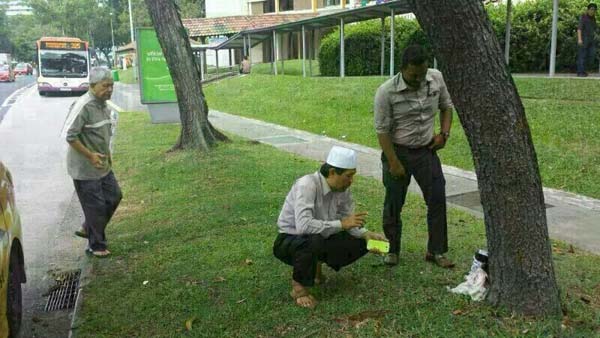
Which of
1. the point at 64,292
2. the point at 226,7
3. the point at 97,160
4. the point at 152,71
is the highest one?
the point at 226,7

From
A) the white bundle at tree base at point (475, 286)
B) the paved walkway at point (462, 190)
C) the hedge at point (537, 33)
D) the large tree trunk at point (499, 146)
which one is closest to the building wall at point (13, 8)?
the hedge at point (537, 33)

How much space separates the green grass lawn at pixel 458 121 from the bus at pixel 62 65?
481 inches

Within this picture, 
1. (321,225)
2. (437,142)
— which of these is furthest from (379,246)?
(437,142)

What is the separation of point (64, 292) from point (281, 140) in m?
7.35

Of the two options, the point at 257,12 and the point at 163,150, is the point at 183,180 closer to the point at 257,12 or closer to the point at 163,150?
the point at 163,150

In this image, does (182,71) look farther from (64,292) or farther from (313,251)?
(313,251)

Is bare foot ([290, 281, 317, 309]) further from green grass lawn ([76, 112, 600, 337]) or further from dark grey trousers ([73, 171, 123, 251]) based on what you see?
dark grey trousers ([73, 171, 123, 251])

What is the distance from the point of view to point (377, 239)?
362cm

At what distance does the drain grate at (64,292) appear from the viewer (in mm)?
4613

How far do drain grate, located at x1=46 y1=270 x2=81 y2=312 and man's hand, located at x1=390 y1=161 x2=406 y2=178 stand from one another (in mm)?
2622

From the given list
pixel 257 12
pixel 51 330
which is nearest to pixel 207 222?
pixel 51 330

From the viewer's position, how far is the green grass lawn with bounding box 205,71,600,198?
25.3ft

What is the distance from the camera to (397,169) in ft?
13.7

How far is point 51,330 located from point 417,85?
9.99 ft
